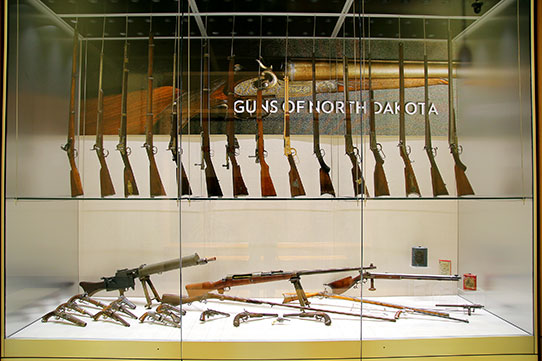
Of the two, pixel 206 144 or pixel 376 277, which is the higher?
pixel 206 144

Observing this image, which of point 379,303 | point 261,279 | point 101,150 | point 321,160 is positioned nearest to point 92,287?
point 101,150

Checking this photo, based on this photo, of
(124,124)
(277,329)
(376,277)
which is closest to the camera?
(277,329)

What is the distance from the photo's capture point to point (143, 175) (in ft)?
8.97

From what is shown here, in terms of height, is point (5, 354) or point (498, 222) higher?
point (498, 222)

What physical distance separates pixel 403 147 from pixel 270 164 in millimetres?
990

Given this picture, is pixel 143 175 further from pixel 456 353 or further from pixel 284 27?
pixel 456 353

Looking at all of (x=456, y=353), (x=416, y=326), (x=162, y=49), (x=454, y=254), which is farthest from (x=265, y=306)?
(x=162, y=49)

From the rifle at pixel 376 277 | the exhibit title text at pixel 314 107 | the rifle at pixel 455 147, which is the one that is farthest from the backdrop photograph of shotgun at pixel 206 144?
the rifle at pixel 455 147

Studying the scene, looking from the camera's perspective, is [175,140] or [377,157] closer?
[175,140]

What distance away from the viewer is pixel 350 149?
108 inches

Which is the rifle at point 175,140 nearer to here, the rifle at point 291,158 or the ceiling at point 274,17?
the ceiling at point 274,17

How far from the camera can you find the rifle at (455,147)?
2705 mm

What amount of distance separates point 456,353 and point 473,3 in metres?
2.32

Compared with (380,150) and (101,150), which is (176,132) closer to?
(101,150)
